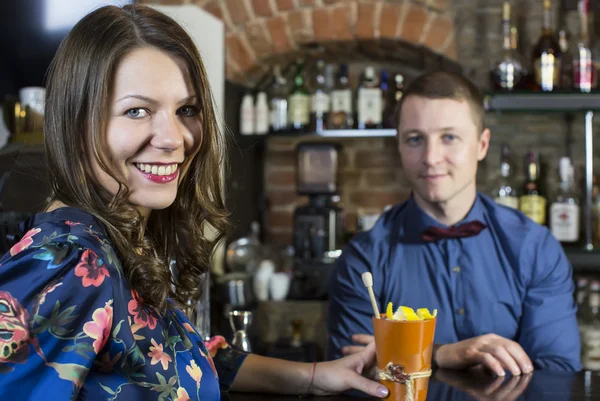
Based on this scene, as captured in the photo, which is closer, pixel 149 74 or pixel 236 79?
pixel 149 74

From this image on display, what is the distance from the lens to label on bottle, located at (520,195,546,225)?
10.1 ft

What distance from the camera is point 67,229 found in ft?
2.78

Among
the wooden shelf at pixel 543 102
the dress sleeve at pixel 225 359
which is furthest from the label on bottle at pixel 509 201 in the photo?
the dress sleeve at pixel 225 359

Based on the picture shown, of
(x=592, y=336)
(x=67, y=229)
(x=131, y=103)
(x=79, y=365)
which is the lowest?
(x=592, y=336)

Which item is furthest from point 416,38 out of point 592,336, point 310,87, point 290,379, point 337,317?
point 290,379

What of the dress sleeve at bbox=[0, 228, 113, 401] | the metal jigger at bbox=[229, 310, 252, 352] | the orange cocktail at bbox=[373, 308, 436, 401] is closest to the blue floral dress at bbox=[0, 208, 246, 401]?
the dress sleeve at bbox=[0, 228, 113, 401]

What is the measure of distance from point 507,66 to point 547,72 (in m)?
0.16

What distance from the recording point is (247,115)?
11.3ft

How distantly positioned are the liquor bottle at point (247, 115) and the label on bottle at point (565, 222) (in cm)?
132

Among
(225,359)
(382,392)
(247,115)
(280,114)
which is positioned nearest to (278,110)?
(280,114)

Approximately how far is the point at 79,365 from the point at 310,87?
3.00 metres

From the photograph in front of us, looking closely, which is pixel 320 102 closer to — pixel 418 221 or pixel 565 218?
pixel 565 218

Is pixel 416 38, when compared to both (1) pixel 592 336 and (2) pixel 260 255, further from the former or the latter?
(1) pixel 592 336

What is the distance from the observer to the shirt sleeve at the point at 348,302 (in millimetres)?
1923
